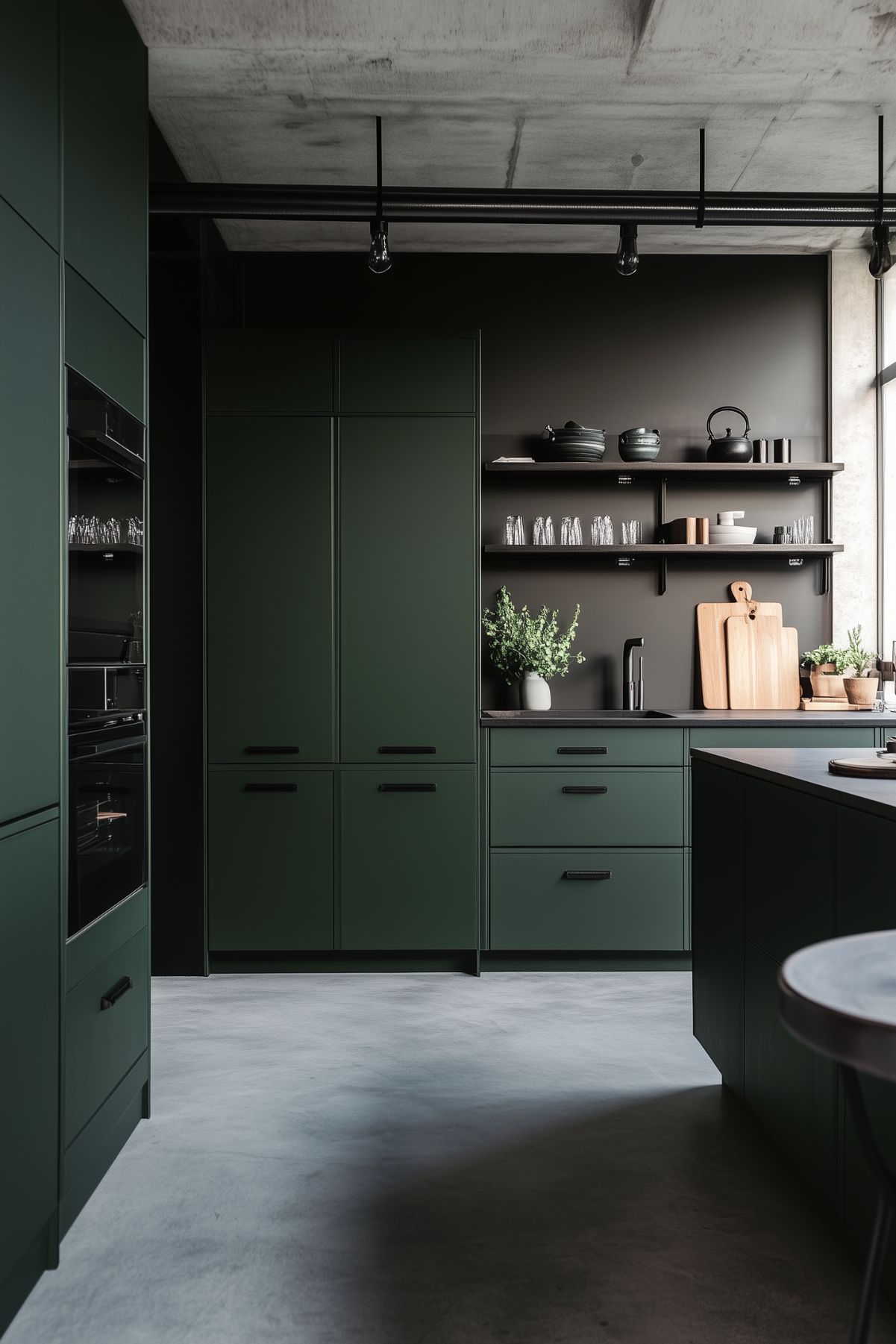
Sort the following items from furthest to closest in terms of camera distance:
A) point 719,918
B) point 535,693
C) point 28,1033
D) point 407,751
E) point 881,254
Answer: point 535,693
point 407,751
point 881,254
point 719,918
point 28,1033

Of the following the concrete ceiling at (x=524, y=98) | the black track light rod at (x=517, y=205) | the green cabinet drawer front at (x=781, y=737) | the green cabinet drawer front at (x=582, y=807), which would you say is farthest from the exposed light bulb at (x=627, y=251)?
the green cabinet drawer front at (x=582, y=807)

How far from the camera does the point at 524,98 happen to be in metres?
3.38

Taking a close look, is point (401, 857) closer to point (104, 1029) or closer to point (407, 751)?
point (407, 751)

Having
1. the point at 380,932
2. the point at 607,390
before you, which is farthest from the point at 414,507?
the point at 380,932

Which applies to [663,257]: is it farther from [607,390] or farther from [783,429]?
[783,429]

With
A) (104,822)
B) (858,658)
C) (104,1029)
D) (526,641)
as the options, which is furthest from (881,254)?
(104,1029)

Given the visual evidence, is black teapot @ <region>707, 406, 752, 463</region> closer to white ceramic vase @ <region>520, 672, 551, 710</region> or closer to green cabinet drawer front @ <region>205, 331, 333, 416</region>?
white ceramic vase @ <region>520, 672, 551, 710</region>

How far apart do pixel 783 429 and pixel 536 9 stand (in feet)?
7.96

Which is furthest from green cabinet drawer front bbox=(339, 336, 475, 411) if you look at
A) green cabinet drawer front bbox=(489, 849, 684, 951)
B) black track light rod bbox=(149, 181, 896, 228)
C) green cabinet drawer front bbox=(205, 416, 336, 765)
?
green cabinet drawer front bbox=(489, 849, 684, 951)

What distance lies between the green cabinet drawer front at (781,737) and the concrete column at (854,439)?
2.77 feet

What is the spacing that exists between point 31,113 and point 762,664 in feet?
12.1

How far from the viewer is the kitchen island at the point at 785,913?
5.98 ft

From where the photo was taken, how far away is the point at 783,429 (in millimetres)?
4730

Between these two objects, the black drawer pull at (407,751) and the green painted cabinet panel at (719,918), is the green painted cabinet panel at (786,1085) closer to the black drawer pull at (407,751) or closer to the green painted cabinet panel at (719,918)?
the green painted cabinet panel at (719,918)
